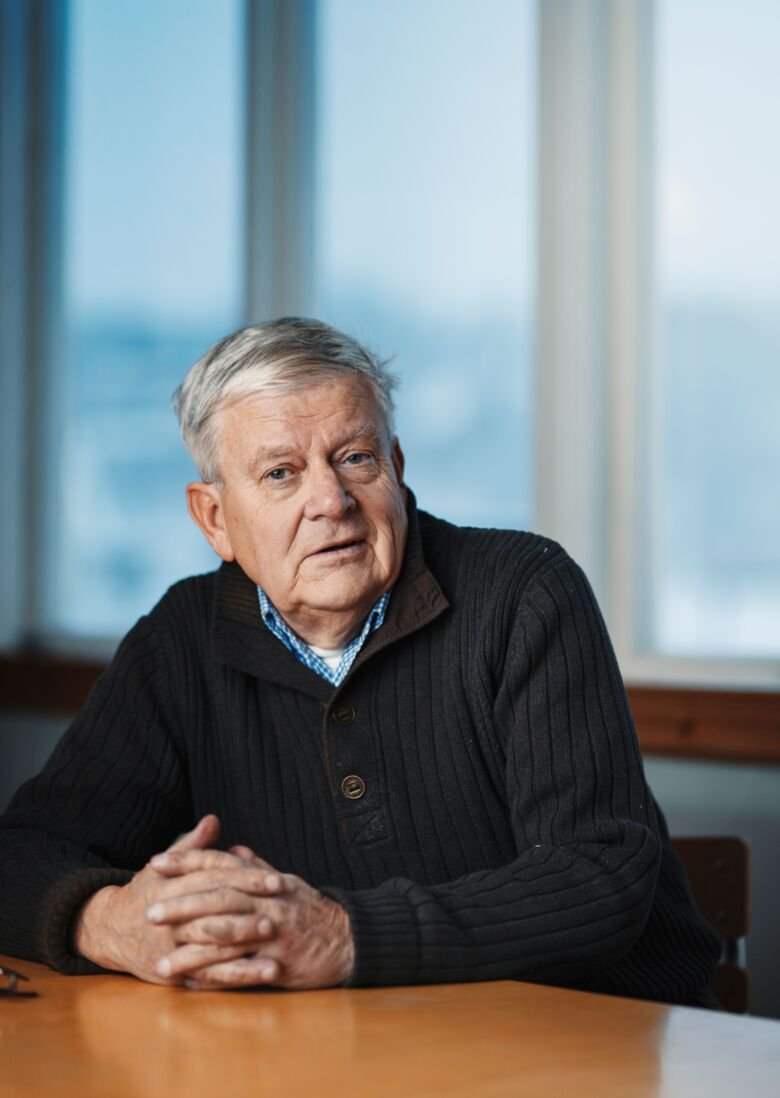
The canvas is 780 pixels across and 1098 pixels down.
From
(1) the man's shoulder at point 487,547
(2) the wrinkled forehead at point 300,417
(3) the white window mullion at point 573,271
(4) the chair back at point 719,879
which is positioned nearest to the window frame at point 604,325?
(3) the white window mullion at point 573,271

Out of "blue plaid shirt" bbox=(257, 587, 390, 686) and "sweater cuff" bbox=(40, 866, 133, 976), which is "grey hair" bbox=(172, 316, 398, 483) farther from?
"sweater cuff" bbox=(40, 866, 133, 976)

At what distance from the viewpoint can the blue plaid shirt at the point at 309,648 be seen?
1735 mm

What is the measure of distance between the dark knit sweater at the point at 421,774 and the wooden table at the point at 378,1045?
0.42 ft

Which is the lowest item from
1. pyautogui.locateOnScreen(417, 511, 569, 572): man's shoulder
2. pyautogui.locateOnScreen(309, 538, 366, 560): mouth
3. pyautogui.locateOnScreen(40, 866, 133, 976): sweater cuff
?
pyautogui.locateOnScreen(40, 866, 133, 976): sweater cuff

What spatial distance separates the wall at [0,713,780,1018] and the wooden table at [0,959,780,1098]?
1.36 meters

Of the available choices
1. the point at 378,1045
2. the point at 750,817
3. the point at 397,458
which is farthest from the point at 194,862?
the point at 750,817

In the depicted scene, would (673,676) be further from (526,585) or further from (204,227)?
(204,227)

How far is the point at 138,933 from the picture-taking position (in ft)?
4.39

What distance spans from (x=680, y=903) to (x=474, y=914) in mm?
443

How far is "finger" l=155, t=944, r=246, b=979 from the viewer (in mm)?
1266

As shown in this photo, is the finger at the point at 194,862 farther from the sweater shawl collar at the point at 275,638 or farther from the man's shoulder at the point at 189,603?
the man's shoulder at the point at 189,603

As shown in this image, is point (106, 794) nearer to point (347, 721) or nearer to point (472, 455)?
point (347, 721)

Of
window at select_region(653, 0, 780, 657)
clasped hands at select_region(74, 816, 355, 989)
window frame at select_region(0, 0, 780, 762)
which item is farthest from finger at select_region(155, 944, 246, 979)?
window at select_region(653, 0, 780, 657)

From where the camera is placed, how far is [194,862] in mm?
1312
